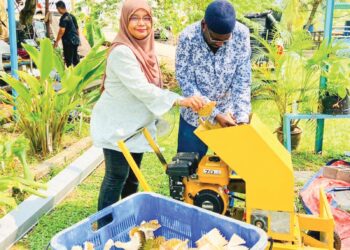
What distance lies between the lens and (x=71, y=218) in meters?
3.70

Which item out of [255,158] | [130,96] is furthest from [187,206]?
[130,96]

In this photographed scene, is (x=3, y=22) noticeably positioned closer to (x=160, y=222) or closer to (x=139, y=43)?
(x=139, y=43)

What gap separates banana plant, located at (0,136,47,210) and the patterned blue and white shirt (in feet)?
4.32

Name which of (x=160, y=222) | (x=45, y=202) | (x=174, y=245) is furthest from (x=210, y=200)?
(x=45, y=202)

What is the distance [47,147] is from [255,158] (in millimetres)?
2991

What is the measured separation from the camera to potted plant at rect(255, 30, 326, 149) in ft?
17.3

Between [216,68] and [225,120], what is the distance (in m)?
0.47

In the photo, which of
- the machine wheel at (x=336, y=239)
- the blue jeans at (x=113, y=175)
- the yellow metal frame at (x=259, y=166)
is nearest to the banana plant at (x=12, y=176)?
the blue jeans at (x=113, y=175)

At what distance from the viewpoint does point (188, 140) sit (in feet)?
10.5

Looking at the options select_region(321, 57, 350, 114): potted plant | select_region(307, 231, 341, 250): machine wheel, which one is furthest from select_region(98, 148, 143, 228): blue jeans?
select_region(321, 57, 350, 114): potted plant

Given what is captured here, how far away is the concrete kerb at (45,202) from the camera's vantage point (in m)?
3.31

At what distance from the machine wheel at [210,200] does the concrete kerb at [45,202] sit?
140cm

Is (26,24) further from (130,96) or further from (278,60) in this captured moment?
(130,96)

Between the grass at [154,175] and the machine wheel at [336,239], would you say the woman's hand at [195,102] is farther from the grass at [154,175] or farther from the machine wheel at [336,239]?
the machine wheel at [336,239]
